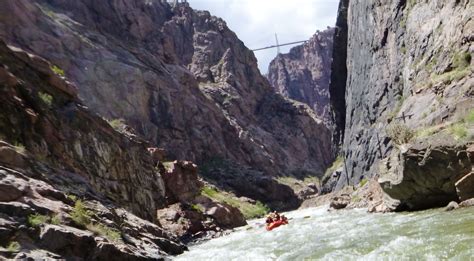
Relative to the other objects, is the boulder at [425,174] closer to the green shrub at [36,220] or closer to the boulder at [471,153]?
the boulder at [471,153]

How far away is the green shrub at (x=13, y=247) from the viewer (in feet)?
37.5

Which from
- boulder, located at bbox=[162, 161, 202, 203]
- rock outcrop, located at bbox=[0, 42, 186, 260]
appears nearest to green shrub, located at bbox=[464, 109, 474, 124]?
rock outcrop, located at bbox=[0, 42, 186, 260]

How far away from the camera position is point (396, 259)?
1078cm

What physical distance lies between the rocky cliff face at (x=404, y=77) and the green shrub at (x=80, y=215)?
43.9 ft

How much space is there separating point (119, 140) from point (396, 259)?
837 inches

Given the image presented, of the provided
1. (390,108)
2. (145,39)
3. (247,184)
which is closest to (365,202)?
(390,108)

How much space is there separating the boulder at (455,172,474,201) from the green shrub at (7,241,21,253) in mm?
14605

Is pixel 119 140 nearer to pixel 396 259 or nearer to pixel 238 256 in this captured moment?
pixel 238 256

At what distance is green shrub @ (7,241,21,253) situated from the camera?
11.4 meters

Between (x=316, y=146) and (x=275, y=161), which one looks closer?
(x=275, y=161)

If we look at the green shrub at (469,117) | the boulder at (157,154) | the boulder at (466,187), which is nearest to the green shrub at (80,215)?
the boulder at (466,187)

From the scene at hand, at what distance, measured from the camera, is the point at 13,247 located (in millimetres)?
11602

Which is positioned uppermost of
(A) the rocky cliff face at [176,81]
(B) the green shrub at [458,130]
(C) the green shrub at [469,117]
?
(A) the rocky cliff face at [176,81]

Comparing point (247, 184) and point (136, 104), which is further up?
point (136, 104)
